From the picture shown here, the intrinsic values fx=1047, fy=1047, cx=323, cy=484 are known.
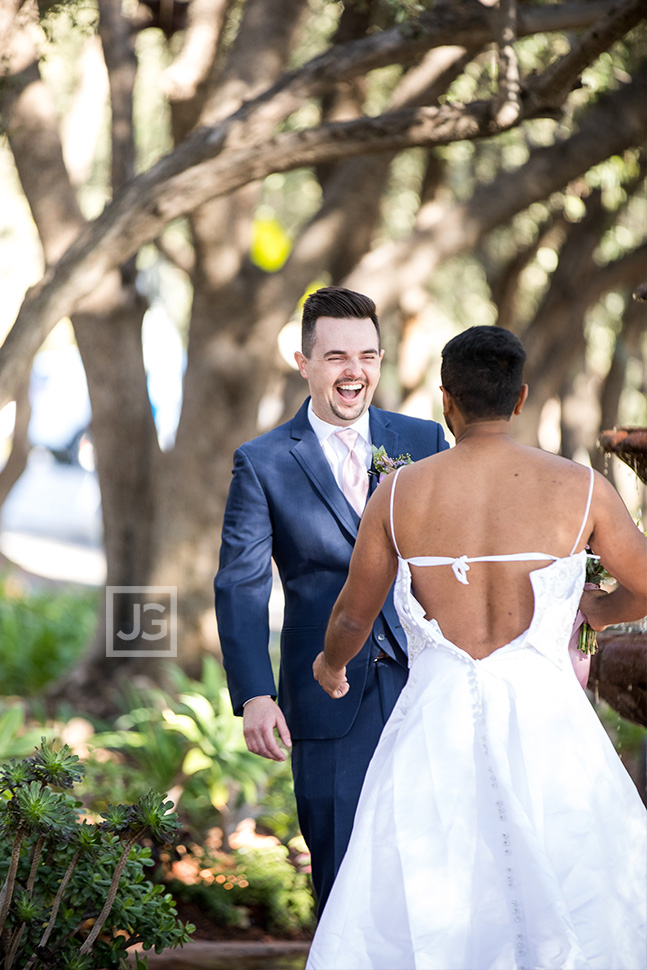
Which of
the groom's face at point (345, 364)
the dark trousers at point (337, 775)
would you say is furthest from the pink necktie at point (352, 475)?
the dark trousers at point (337, 775)

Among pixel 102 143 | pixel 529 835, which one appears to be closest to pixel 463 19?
pixel 529 835

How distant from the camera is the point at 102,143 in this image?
1488 centimetres

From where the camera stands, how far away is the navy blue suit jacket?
3.40 meters

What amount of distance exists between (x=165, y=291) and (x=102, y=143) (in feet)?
19.2

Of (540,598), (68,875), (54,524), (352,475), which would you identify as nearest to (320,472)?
(352,475)

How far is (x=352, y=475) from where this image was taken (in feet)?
12.0

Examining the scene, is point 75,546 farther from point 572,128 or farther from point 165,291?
point 572,128

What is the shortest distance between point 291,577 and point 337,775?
67cm

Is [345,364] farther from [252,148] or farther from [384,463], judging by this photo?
[252,148]

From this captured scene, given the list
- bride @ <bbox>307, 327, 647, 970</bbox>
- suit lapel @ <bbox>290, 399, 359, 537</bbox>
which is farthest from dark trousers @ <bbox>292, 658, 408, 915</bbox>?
bride @ <bbox>307, 327, 647, 970</bbox>

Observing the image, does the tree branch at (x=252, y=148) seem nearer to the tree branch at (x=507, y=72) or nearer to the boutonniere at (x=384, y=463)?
the tree branch at (x=507, y=72)

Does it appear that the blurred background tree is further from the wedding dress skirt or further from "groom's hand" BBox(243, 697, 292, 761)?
the wedding dress skirt

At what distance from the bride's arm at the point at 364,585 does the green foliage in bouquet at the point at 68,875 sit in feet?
2.65

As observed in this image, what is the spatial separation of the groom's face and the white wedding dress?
3.13 feet
